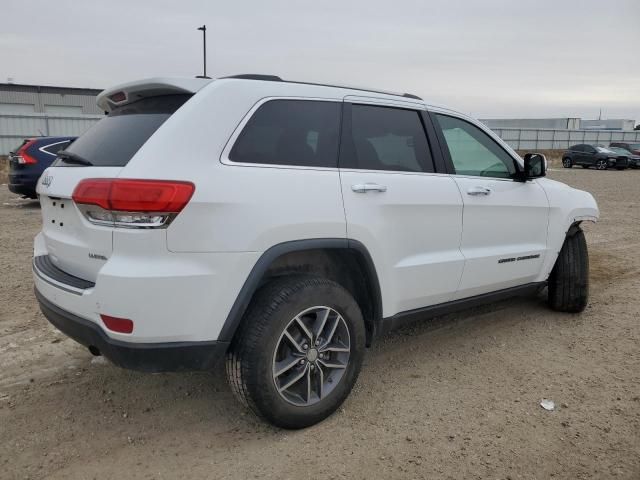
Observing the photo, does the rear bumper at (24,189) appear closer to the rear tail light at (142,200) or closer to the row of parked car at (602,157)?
the rear tail light at (142,200)

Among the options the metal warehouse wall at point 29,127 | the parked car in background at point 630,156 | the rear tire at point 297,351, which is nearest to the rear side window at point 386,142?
the rear tire at point 297,351

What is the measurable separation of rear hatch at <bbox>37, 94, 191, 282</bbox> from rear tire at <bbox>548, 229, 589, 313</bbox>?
362 centimetres

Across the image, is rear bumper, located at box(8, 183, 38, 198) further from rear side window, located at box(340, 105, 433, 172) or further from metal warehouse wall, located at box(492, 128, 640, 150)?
metal warehouse wall, located at box(492, 128, 640, 150)

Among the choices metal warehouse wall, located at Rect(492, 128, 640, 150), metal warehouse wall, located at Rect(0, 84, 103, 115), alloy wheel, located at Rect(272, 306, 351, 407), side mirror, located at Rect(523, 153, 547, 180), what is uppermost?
metal warehouse wall, located at Rect(0, 84, 103, 115)

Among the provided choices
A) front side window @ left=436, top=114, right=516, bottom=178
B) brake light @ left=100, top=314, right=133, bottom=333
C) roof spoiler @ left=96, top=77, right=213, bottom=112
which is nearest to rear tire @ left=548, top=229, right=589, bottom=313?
front side window @ left=436, top=114, right=516, bottom=178

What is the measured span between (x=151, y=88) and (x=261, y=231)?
998 mm

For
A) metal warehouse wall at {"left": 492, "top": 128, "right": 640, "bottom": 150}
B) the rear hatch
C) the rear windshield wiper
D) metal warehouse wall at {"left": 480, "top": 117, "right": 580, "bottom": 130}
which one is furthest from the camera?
metal warehouse wall at {"left": 480, "top": 117, "right": 580, "bottom": 130}

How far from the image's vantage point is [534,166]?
4.16 metres

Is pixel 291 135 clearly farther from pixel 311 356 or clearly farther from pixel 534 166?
pixel 534 166

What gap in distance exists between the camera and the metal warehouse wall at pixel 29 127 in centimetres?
→ 2106

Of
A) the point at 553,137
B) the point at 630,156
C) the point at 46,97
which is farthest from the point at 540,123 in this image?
the point at 46,97

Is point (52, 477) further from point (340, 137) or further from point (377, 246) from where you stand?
point (340, 137)

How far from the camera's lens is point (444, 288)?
11.8 feet

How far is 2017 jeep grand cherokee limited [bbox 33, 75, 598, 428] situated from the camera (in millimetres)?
2404
